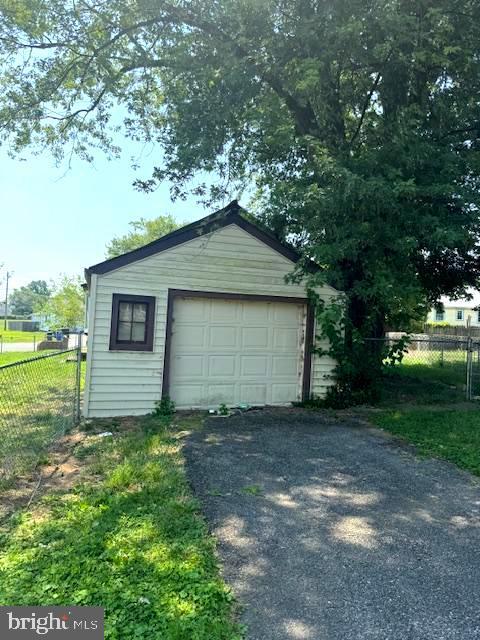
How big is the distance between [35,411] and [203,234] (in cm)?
435

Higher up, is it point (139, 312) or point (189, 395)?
point (139, 312)

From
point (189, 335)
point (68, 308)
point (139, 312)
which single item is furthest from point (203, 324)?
point (68, 308)

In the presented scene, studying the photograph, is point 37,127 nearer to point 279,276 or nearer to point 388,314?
point 279,276

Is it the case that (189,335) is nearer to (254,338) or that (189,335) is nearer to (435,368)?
(254,338)

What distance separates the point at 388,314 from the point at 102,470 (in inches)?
308

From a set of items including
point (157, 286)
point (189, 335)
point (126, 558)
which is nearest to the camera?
point (126, 558)

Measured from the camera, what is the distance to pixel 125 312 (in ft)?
24.2

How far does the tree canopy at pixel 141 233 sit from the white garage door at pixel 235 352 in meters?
25.6

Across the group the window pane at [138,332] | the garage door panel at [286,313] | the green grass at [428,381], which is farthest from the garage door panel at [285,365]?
the window pane at [138,332]

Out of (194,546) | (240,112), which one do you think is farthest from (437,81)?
(194,546)

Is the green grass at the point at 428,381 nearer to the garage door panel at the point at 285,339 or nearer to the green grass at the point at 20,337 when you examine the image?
the garage door panel at the point at 285,339

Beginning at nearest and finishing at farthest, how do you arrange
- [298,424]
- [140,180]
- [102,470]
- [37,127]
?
[102,470] → [298,424] → [140,180] → [37,127]

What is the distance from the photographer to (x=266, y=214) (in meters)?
8.59

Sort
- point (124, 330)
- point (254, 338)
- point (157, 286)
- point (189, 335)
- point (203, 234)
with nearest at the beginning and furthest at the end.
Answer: point (124, 330) → point (157, 286) → point (203, 234) → point (189, 335) → point (254, 338)
